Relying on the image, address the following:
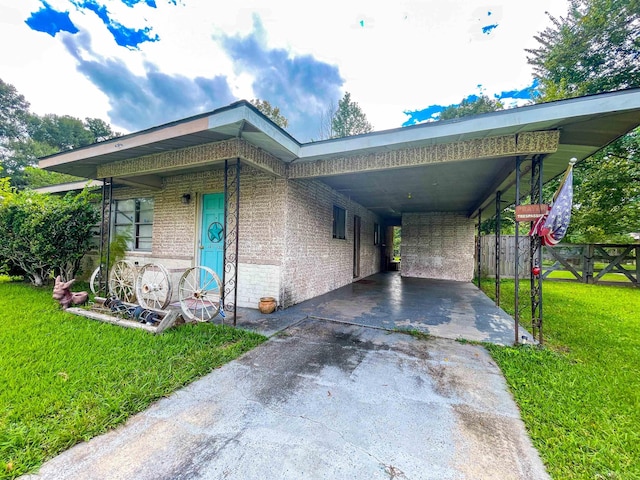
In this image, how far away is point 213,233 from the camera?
526 cm

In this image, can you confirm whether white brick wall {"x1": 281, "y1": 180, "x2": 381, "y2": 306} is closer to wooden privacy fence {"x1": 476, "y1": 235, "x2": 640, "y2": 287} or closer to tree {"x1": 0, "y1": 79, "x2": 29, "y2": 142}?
wooden privacy fence {"x1": 476, "y1": 235, "x2": 640, "y2": 287}

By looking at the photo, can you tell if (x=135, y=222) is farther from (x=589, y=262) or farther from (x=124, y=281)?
(x=589, y=262)

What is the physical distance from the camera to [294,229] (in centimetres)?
493

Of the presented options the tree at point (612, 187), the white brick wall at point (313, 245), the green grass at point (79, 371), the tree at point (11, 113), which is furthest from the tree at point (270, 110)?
the tree at point (11, 113)

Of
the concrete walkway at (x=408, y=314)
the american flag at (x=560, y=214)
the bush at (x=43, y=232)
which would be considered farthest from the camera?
the bush at (x=43, y=232)

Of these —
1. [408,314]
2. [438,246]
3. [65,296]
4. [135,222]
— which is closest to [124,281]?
[65,296]

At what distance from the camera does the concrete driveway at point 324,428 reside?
137cm

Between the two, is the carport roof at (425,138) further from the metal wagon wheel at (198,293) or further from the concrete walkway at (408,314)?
the concrete walkway at (408,314)

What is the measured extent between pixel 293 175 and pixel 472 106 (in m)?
17.6

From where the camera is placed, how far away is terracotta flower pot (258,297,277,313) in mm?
4410

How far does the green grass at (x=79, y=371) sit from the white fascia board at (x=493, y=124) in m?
2.98

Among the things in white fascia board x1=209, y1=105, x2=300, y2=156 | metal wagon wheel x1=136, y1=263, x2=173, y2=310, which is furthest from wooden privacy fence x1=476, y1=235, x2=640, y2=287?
metal wagon wheel x1=136, y1=263, x2=173, y2=310

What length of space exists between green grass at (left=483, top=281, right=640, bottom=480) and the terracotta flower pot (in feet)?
10.6

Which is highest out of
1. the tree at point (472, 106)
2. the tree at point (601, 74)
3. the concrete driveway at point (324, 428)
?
the tree at point (472, 106)
